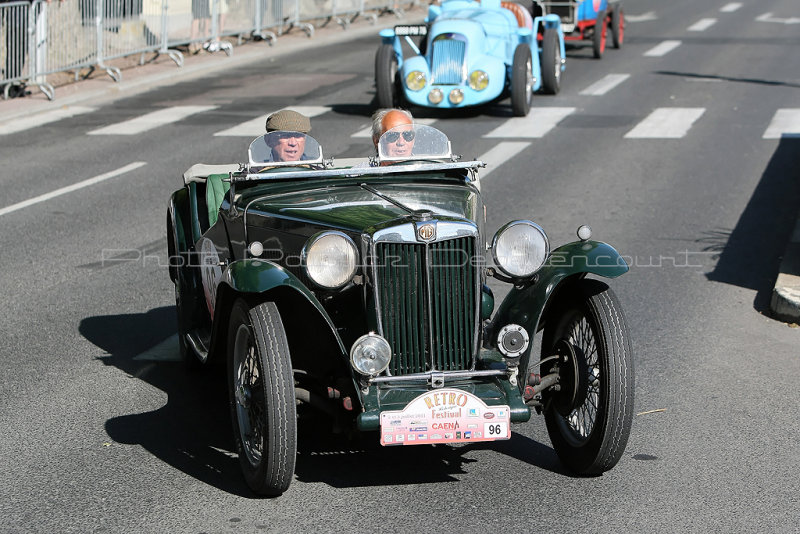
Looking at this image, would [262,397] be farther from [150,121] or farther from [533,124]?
[150,121]

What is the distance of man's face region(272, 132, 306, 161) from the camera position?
20.4 feet

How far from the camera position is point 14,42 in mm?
17656

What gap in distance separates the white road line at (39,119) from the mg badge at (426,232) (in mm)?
12056

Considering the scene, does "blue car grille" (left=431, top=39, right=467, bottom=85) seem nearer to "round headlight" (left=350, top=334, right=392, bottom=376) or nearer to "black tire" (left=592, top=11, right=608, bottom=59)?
"black tire" (left=592, top=11, right=608, bottom=59)

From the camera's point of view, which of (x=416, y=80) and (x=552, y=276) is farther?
(x=416, y=80)

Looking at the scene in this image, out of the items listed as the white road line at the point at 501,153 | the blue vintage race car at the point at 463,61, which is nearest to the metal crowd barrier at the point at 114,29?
the blue vintage race car at the point at 463,61

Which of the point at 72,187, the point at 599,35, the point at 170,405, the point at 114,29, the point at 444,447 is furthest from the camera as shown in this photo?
the point at 599,35

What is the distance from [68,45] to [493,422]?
52.7 feet

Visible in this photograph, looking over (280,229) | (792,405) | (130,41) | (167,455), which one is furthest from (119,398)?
(130,41)

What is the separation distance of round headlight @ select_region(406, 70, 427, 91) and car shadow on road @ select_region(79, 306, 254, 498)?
8.70 metres

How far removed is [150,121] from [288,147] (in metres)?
10.7

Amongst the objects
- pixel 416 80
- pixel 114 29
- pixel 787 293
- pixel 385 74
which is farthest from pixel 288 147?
pixel 114 29

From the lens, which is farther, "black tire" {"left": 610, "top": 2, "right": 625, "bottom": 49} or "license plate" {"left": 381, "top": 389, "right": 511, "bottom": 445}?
"black tire" {"left": 610, "top": 2, "right": 625, "bottom": 49}

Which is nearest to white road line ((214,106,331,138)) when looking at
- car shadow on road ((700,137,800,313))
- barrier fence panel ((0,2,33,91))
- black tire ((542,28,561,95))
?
black tire ((542,28,561,95))
